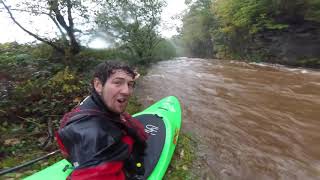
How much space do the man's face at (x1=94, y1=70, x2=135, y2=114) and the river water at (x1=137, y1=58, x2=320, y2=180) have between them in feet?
6.63

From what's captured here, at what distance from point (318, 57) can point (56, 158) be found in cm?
1155

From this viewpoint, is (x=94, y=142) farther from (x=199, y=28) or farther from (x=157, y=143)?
(x=199, y=28)

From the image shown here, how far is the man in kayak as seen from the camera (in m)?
1.63

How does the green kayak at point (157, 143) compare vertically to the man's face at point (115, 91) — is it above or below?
below

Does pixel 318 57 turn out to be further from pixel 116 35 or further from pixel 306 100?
pixel 116 35

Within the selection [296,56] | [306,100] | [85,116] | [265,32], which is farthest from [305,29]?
[85,116]

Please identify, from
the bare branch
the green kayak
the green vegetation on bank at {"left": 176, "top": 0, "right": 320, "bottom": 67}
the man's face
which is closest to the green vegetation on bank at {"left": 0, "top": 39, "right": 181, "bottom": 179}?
the green kayak

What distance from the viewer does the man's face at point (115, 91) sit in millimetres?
1925

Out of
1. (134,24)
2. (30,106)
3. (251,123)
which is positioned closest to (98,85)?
(30,106)

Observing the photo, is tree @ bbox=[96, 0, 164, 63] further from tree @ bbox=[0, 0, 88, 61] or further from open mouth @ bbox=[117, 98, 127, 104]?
open mouth @ bbox=[117, 98, 127, 104]

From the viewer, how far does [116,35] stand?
12305mm

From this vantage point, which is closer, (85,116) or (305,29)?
(85,116)

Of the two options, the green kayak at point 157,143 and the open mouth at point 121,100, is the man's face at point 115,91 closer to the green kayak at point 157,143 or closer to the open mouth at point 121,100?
the open mouth at point 121,100

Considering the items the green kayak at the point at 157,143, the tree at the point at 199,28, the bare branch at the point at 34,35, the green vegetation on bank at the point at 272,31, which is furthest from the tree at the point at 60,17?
the tree at the point at 199,28
